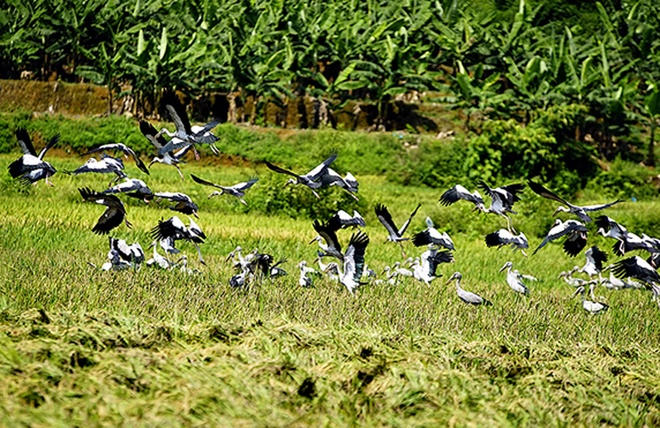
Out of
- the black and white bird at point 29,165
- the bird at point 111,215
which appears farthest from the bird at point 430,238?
the black and white bird at point 29,165

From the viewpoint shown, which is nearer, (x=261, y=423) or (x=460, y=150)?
(x=261, y=423)

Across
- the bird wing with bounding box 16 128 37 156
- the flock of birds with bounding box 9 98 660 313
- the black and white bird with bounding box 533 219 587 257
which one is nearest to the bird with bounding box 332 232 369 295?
the flock of birds with bounding box 9 98 660 313

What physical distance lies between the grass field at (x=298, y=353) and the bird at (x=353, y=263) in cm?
13

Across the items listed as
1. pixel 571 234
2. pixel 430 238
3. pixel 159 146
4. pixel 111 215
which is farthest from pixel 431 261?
pixel 111 215

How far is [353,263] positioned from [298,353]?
1.56 m

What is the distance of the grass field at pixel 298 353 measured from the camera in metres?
2.67

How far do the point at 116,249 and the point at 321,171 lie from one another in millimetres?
1418

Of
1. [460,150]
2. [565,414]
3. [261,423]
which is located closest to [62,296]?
[261,423]

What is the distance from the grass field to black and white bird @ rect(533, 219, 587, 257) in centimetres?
43

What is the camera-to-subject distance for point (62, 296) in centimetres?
433

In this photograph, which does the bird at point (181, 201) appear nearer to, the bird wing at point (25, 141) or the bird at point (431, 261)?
the bird wing at point (25, 141)

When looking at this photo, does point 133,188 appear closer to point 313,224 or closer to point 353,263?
point 313,224

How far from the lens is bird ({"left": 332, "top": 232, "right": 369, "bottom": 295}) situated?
478 cm

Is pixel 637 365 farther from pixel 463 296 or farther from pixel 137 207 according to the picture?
pixel 137 207
